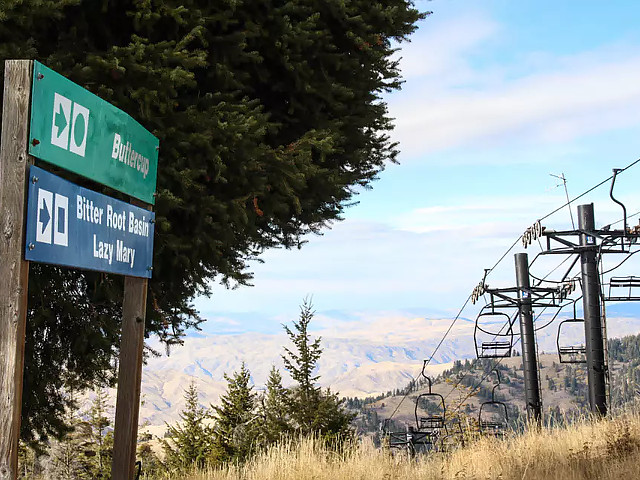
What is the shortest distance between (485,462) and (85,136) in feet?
19.1

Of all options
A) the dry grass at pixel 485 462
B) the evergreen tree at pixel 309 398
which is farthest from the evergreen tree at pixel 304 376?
the dry grass at pixel 485 462

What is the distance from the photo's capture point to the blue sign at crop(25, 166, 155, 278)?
11.3 ft

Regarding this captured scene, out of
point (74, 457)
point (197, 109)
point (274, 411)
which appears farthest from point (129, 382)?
point (274, 411)

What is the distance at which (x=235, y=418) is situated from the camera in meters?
19.0

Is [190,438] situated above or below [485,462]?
below

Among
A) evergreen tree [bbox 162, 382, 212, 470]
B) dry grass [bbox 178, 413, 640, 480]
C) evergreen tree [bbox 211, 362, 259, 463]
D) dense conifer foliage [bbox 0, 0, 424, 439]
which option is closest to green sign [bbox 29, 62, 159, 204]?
dense conifer foliage [bbox 0, 0, 424, 439]

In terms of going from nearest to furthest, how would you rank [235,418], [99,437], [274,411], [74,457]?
[74,457]
[99,437]
[274,411]
[235,418]

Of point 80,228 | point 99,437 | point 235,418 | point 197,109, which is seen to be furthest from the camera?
point 235,418

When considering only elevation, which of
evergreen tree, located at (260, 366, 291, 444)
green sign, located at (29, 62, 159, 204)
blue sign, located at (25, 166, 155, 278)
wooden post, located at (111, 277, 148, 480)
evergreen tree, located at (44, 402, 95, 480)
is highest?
green sign, located at (29, 62, 159, 204)

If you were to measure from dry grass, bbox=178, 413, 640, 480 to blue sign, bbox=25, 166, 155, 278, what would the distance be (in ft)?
10.9

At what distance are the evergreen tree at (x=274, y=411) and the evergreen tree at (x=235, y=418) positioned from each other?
326 mm

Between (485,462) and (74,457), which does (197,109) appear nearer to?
(485,462)

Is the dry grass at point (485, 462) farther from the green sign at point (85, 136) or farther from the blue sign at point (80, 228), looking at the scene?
the green sign at point (85, 136)

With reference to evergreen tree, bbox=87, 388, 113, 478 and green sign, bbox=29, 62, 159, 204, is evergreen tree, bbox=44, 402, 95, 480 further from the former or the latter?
green sign, bbox=29, 62, 159, 204
